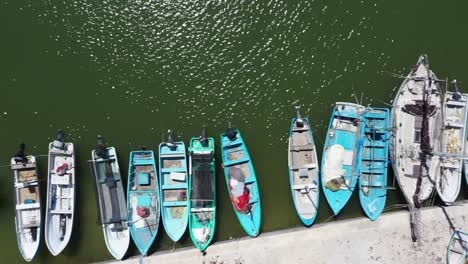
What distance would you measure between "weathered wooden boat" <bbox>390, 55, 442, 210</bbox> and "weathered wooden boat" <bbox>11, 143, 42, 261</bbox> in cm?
1401

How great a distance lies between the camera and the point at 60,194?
542 inches

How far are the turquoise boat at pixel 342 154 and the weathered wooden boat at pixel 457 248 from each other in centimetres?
431

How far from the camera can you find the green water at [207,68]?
14508 millimetres

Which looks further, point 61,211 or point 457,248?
point 457,248

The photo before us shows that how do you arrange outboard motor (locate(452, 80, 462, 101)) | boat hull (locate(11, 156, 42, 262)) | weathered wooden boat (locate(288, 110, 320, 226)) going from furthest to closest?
outboard motor (locate(452, 80, 462, 101)) → weathered wooden boat (locate(288, 110, 320, 226)) → boat hull (locate(11, 156, 42, 262))

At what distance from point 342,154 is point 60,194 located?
11.1m

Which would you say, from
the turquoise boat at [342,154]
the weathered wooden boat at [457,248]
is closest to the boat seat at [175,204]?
the turquoise boat at [342,154]

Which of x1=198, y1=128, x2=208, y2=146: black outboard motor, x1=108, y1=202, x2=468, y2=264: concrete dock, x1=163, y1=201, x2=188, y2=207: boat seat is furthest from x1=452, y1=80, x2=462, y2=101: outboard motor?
x1=163, y1=201, x2=188, y2=207: boat seat

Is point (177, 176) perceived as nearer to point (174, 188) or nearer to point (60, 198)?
point (174, 188)

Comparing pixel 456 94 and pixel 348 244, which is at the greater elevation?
pixel 456 94

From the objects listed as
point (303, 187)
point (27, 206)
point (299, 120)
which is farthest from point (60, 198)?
point (299, 120)

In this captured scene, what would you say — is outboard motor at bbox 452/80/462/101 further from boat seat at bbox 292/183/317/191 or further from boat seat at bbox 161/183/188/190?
boat seat at bbox 161/183/188/190

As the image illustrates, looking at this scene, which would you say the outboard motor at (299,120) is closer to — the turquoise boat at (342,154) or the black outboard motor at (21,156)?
the turquoise boat at (342,154)

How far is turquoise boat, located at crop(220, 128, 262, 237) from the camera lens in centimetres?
1376
